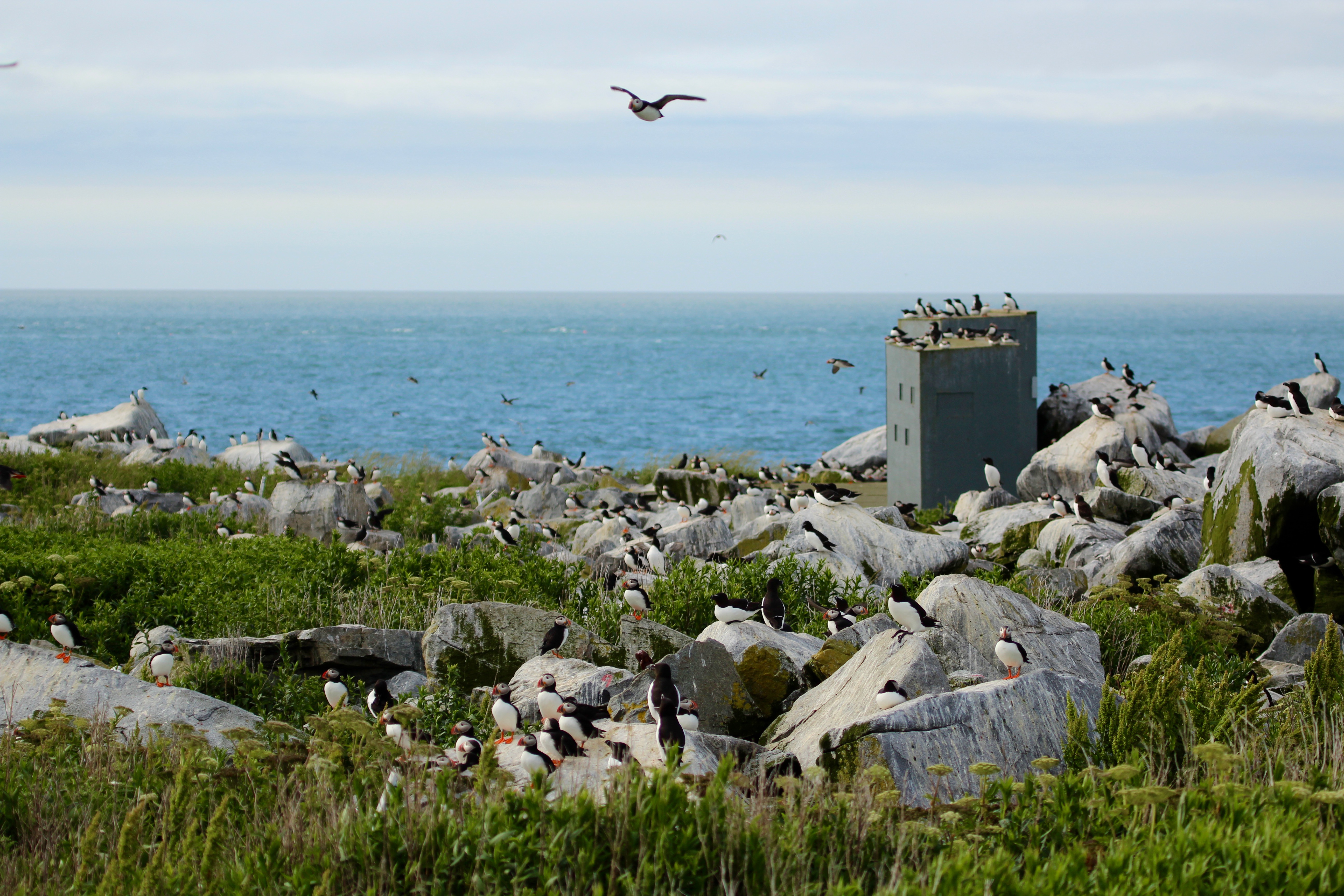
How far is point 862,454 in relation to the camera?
32688 millimetres

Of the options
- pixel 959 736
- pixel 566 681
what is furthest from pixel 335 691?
pixel 959 736

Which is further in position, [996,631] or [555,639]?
[996,631]

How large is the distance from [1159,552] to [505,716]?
10659mm

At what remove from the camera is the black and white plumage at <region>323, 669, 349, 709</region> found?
8.35 meters

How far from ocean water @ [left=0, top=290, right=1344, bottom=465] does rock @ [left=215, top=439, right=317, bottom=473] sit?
19.6 ft

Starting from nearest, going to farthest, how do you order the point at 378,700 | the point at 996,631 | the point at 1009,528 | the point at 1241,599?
the point at 378,700, the point at 996,631, the point at 1241,599, the point at 1009,528

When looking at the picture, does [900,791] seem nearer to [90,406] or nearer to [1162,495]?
[1162,495]

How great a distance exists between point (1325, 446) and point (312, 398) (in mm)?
67212

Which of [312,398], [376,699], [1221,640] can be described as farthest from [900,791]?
[312,398]

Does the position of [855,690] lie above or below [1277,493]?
below

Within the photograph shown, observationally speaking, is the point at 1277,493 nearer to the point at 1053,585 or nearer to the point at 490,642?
the point at 1053,585

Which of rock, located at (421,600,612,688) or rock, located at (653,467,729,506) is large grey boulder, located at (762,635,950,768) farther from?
rock, located at (653,467,729,506)

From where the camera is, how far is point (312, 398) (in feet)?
236

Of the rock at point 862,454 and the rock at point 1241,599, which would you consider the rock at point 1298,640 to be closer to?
the rock at point 1241,599
